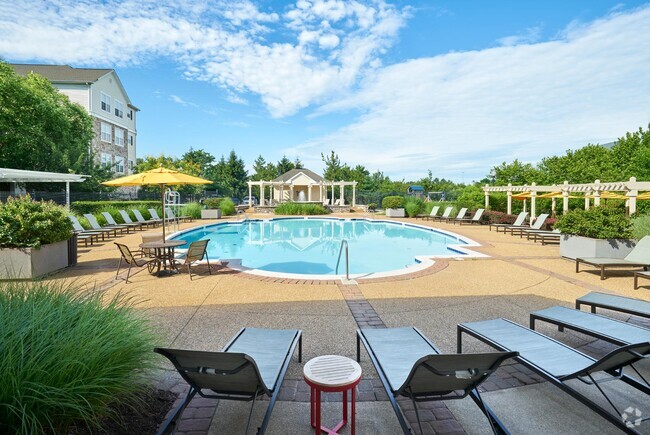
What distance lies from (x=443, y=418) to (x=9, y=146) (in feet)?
98.9

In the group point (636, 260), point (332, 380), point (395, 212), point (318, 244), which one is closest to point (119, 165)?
point (395, 212)

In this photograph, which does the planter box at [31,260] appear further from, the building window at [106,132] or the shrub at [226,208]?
the building window at [106,132]

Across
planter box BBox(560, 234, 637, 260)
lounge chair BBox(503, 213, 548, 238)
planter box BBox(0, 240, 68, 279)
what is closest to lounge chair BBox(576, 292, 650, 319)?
planter box BBox(560, 234, 637, 260)

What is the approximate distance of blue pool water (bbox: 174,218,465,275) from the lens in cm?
1138

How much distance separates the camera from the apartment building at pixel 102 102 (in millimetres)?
31516

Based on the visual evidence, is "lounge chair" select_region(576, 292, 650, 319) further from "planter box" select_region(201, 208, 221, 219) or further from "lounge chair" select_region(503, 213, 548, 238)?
"planter box" select_region(201, 208, 221, 219)

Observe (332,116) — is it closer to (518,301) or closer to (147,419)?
(518,301)

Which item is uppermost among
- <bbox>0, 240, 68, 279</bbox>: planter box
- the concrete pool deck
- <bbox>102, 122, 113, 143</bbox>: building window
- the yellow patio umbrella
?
<bbox>102, 122, 113, 143</bbox>: building window

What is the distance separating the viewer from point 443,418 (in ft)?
8.91

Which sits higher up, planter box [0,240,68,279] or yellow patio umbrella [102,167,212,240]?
yellow patio umbrella [102,167,212,240]

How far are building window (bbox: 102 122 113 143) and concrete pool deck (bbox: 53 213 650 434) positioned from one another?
29.3m

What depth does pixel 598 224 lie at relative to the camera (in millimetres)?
A: 9078

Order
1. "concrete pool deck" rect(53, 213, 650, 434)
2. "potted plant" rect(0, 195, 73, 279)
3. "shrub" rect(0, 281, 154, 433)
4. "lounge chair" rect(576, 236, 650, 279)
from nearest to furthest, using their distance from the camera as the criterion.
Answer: "shrub" rect(0, 281, 154, 433) → "concrete pool deck" rect(53, 213, 650, 434) → "lounge chair" rect(576, 236, 650, 279) → "potted plant" rect(0, 195, 73, 279)

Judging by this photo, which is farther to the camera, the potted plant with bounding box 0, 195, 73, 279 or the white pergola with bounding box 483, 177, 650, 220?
the white pergola with bounding box 483, 177, 650, 220
